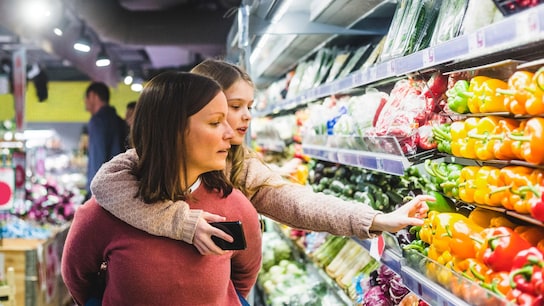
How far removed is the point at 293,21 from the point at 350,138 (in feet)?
3.49

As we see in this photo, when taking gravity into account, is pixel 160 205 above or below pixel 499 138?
below

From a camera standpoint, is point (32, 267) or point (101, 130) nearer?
point (32, 267)

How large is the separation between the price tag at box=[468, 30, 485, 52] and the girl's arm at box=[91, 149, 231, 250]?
0.83 metres

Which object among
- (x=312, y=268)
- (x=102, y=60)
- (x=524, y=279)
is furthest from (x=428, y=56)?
(x=102, y=60)

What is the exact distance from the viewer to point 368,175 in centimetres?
339

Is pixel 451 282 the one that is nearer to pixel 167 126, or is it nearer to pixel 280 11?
pixel 167 126

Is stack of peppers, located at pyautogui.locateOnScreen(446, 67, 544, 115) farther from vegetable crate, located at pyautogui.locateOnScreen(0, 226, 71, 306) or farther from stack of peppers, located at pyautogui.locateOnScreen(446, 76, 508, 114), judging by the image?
vegetable crate, located at pyautogui.locateOnScreen(0, 226, 71, 306)

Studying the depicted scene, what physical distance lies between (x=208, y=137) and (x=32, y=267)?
11.2 feet

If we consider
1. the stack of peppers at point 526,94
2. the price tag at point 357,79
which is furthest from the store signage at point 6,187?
the stack of peppers at point 526,94

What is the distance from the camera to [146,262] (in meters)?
1.85

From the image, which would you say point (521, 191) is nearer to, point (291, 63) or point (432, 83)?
point (432, 83)

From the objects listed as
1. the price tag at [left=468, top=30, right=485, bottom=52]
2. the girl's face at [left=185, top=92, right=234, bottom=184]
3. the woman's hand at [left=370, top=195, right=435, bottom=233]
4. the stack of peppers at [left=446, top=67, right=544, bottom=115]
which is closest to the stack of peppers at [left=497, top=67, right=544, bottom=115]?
the stack of peppers at [left=446, top=67, right=544, bottom=115]

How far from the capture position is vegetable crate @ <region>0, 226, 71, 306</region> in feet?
15.6

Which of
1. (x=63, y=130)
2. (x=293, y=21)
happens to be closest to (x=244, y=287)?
(x=293, y=21)
